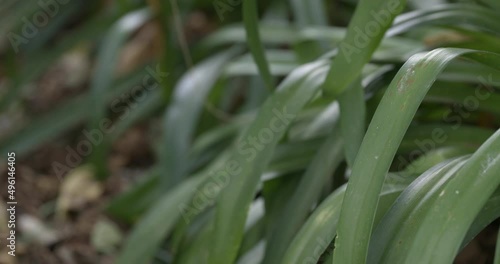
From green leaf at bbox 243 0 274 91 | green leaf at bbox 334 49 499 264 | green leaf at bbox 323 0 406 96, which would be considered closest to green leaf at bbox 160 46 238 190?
green leaf at bbox 243 0 274 91

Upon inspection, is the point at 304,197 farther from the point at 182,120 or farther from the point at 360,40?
the point at 182,120

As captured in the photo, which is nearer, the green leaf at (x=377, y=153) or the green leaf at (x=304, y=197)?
the green leaf at (x=377, y=153)

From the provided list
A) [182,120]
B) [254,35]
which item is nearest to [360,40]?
[254,35]

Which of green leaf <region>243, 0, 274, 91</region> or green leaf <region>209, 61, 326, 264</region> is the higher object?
green leaf <region>243, 0, 274, 91</region>

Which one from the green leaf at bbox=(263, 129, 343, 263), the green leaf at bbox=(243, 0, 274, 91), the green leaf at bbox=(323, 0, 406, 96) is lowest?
the green leaf at bbox=(263, 129, 343, 263)

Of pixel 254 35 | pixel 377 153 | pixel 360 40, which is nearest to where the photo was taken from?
pixel 377 153

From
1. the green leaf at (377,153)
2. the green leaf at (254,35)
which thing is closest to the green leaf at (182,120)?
the green leaf at (254,35)

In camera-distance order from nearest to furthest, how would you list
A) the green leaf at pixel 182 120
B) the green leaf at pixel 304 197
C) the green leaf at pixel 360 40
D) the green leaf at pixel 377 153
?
the green leaf at pixel 377 153
the green leaf at pixel 360 40
the green leaf at pixel 304 197
the green leaf at pixel 182 120

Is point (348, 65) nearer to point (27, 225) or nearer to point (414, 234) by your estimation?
point (414, 234)

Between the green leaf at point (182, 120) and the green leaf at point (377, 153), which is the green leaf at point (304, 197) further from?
the green leaf at point (182, 120)

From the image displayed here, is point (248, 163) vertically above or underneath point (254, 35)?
underneath

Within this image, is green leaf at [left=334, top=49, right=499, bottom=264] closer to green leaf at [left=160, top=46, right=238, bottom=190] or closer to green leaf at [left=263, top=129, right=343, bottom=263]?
green leaf at [left=263, top=129, right=343, bottom=263]
